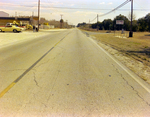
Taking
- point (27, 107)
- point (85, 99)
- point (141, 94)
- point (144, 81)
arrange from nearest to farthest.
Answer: point (27, 107)
point (85, 99)
point (141, 94)
point (144, 81)

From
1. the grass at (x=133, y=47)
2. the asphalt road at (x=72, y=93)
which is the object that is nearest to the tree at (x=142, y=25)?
the grass at (x=133, y=47)

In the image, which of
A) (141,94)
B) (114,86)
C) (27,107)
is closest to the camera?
(27,107)

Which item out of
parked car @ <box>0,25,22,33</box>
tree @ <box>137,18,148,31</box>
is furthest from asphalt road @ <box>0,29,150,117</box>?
tree @ <box>137,18,148,31</box>

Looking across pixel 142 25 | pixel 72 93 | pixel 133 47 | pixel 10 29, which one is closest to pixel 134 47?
pixel 133 47

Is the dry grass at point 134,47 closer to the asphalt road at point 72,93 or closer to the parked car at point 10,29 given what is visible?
the asphalt road at point 72,93

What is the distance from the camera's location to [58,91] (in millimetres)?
5191

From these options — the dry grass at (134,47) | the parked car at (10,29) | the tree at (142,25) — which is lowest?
the dry grass at (134,47)

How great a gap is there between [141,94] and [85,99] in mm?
1835

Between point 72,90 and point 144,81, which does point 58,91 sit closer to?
point 72,90

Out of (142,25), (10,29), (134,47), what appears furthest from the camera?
(142,25)

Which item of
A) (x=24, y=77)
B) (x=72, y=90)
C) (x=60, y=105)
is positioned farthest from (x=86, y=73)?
(x=60, y=105)

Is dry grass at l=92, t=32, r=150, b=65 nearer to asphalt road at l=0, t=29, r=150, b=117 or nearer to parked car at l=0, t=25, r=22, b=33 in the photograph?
asphalt road at l=0, t=29, r=150, b=117

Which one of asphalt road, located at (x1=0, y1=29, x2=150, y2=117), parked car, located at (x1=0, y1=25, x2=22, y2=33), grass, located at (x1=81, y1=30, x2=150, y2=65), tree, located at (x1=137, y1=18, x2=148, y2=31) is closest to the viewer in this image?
asphalt road, located at (x1=0, y1=29, x2=150, y2=117)

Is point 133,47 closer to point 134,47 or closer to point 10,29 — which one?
point 134,47
